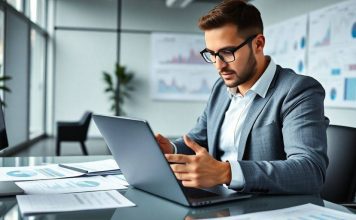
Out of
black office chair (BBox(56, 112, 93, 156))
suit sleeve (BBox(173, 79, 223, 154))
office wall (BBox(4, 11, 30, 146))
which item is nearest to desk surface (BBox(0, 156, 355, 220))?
suit sleeve (BBox(173, 79, 223, 154))

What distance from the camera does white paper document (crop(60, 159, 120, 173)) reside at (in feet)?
4.73

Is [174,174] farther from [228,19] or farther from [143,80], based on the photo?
[143,80]

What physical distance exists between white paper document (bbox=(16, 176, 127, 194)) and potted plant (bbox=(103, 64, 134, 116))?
7124 mm

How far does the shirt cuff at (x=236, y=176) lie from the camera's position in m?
1.08

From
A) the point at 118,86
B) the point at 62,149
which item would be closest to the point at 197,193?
the point at 62,149

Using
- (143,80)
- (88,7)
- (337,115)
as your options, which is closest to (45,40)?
(88,7)

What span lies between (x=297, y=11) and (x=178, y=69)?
154 inches

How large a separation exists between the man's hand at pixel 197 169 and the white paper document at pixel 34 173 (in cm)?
47

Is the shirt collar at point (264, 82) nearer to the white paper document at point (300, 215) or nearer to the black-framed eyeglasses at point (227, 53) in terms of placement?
the black-framed eyeglasses at point (227, 53)

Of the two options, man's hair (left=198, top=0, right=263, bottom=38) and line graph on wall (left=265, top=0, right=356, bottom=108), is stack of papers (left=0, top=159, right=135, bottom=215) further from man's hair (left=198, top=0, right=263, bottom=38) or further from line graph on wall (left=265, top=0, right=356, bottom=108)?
line graph on wall (left=265, top=0, right=356, bottom=108)

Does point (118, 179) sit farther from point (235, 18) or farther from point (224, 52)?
point (235, 18)

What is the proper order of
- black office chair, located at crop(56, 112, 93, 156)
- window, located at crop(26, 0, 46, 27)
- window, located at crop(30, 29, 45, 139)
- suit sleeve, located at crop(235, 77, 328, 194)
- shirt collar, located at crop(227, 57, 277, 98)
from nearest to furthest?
suit sleeve, located at crop(235, 77, 328, 194) < shirt collar, located at crop(227, 57, 277, 98) < black office chair, located at crop(56, 112, 93, 156) < window, located at crop(26, 0, 46, 27) < window, located at crop(30, 29, 45, 139)

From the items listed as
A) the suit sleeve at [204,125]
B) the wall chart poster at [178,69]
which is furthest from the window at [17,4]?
the suit sleeve at [204,125]

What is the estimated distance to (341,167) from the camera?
1.51m
